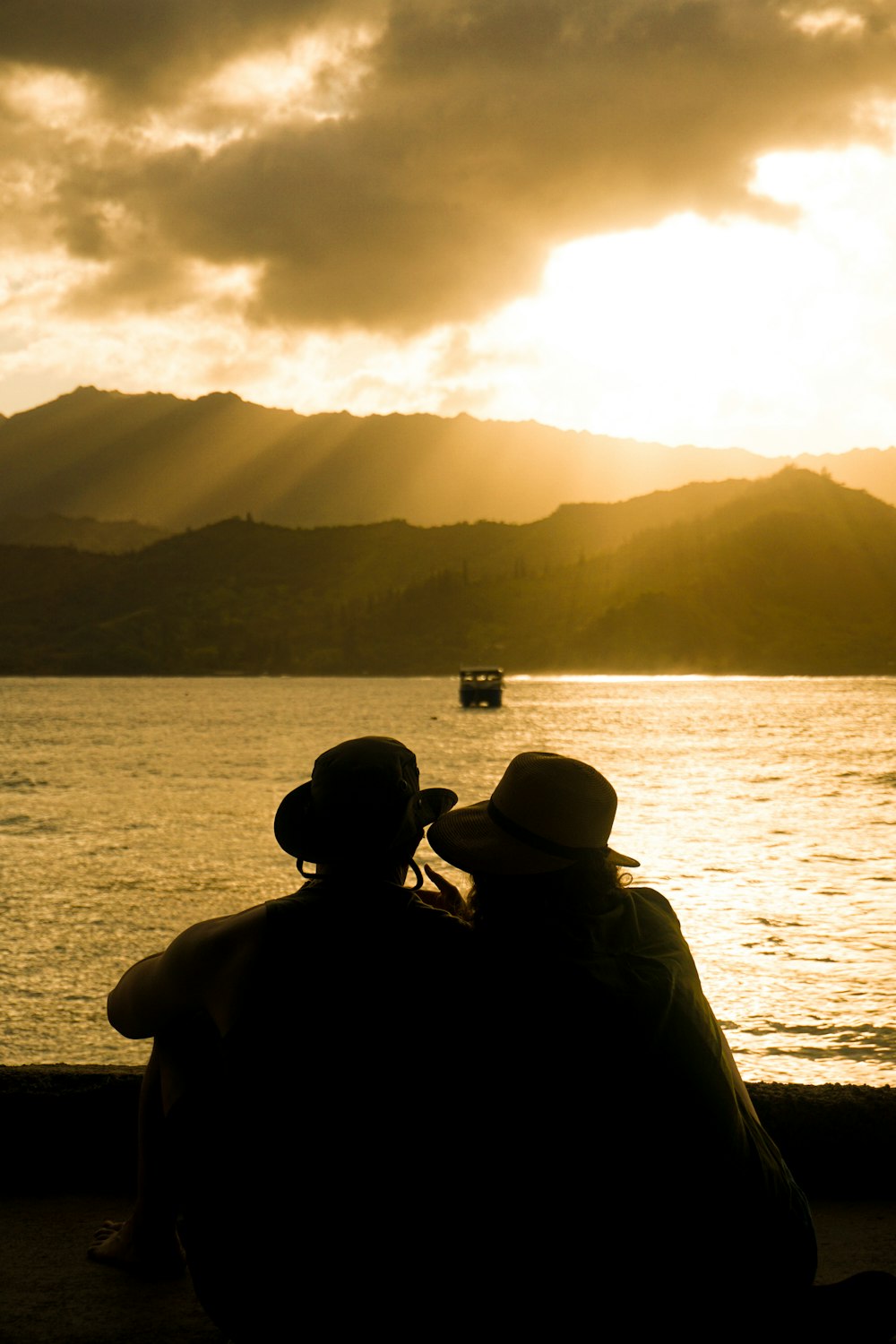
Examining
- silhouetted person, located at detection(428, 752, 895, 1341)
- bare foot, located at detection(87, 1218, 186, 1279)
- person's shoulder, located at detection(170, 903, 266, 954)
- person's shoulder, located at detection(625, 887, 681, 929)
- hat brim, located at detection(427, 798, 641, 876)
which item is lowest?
bare foot, located at detection(87, 1218, 186, 1279)

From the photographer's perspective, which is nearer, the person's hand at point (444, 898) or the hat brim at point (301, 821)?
the hat brim at point (301, 821)

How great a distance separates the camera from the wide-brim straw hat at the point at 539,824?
8.17 ft

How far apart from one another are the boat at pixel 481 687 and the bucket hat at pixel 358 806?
127m

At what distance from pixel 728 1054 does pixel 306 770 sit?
5379 cm

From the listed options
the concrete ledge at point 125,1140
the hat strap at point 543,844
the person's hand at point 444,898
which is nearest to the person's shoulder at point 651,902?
the hat strap at point 543,844

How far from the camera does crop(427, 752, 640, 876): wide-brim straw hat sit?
98.0 inches

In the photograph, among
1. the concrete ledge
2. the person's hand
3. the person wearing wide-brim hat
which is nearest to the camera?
the person wearing wide-brim hat

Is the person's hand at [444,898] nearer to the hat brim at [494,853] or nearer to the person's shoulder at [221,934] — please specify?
the hat brim at [494,853]

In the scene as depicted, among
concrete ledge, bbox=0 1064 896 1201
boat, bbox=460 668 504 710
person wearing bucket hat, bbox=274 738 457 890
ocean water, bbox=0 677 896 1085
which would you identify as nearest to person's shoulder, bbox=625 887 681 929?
person wearing bucket hat, bbox=274 738 457 890

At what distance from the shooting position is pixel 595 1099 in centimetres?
244

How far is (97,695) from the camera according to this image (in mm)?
185875

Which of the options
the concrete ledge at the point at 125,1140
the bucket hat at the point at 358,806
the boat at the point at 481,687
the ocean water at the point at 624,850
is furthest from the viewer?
the boat at the point at 481,687

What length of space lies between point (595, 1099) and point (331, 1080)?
527 millimetres

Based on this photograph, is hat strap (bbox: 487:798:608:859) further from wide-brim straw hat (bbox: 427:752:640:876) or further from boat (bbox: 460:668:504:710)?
boat (bbox: 460:668:504:710)
